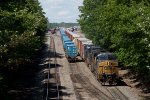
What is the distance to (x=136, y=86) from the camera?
133 ft

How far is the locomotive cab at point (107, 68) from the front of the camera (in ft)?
132

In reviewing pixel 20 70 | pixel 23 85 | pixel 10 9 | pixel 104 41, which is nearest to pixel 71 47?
pixel 104 41

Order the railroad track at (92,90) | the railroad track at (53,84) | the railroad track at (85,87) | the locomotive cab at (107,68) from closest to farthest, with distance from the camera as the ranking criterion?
the railroad track at (92,90) → the railroad track at (85,87) → the railroad track at (53,84) → the locomotive cab at (107,68)

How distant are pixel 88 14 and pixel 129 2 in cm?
2952

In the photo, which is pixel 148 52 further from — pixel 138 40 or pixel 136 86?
pixel 136 86

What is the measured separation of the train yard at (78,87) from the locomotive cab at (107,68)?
86 centimetres

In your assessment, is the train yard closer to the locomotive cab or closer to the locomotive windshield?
the locomotive cab

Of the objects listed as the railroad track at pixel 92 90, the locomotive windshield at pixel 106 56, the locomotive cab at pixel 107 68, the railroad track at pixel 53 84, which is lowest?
the railroad track at pixel 53 84

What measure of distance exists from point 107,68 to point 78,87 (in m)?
3.56

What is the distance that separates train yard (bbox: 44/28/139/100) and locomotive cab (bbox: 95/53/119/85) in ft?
2.82

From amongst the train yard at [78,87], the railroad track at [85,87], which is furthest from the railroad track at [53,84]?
the railroad track at [85,87]

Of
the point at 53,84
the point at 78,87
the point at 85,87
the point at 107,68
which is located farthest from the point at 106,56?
the point at 53,84

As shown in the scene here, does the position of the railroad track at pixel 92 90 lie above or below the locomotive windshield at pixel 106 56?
below

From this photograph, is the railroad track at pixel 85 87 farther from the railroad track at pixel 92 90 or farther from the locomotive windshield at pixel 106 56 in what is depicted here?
the locomotive windshield at pixel 106 56
